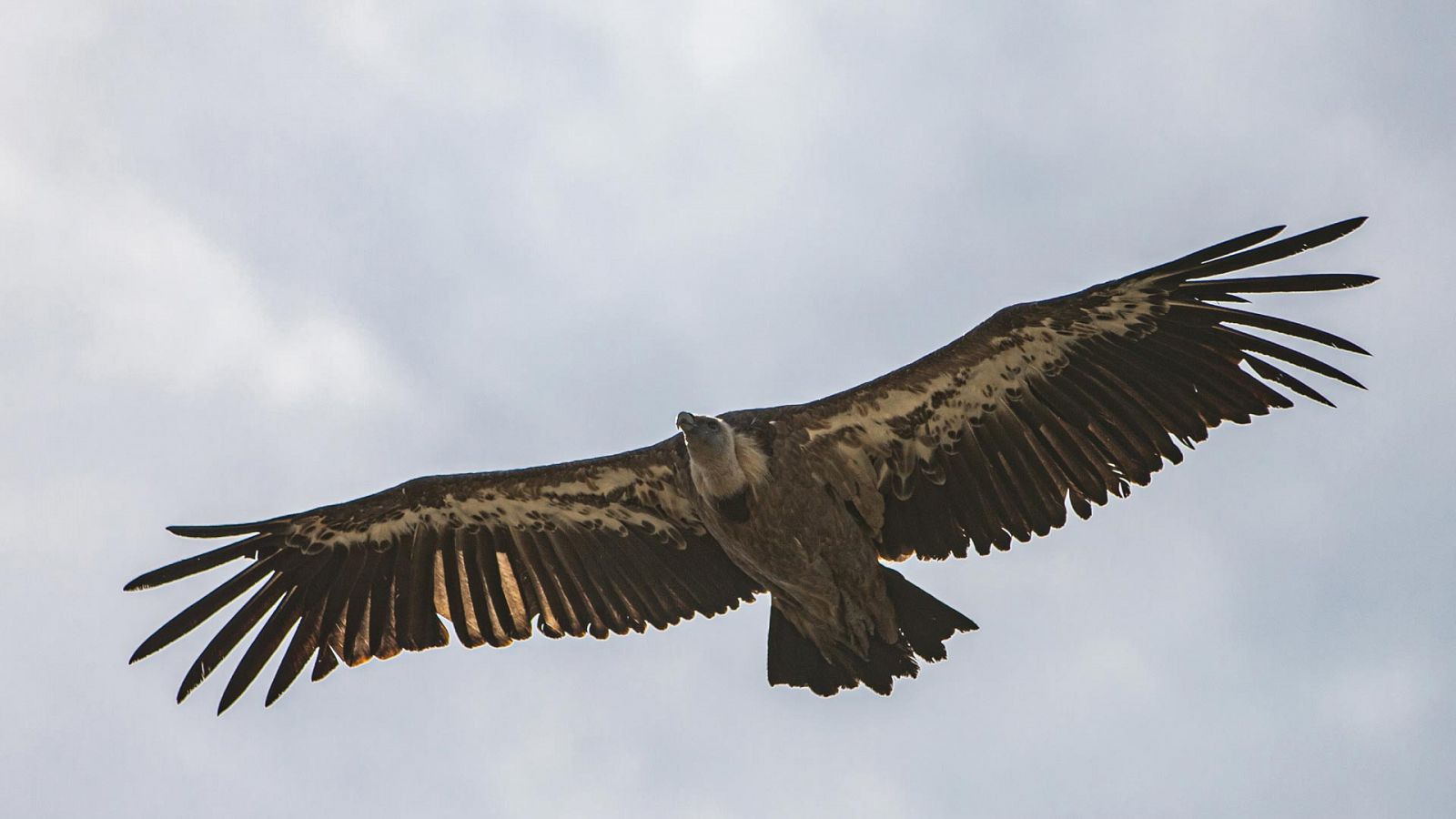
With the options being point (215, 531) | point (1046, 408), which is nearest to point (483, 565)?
point (215, 531)

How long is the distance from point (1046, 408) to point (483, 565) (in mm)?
4769

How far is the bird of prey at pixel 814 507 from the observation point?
40.9 ft

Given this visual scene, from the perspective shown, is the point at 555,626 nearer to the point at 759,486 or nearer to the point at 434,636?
the point at 434,636

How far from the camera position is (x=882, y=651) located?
12875 mm

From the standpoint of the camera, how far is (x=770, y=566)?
1285 centimetres

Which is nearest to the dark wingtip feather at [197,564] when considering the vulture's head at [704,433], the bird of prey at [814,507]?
the bird of prey at [814,507]

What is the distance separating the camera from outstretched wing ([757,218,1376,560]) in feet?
40.4

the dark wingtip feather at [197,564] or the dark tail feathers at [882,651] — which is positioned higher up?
the dark wingtip feather at [197,564]

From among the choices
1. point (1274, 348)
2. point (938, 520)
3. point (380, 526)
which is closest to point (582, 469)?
point (380, 526)

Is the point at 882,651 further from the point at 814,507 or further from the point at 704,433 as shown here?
the point at 704,433

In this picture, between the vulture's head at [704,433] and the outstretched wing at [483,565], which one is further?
the outstretched wing at [483,565]

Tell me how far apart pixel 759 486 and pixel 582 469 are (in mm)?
1642

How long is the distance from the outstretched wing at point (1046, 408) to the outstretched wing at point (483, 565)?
1.57m

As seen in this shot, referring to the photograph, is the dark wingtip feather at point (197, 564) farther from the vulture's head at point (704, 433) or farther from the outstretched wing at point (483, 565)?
the vulture's head at point (704, 433)
